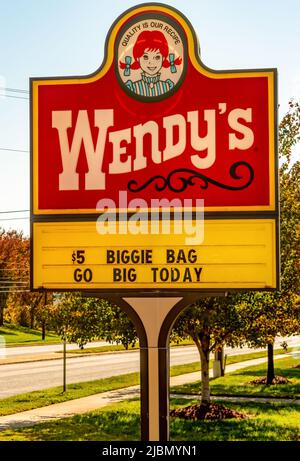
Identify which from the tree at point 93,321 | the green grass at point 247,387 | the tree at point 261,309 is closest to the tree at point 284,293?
the tree at point 261,309

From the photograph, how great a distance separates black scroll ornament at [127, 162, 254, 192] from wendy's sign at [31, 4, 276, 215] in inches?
0.5

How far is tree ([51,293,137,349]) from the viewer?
1797 centimetres

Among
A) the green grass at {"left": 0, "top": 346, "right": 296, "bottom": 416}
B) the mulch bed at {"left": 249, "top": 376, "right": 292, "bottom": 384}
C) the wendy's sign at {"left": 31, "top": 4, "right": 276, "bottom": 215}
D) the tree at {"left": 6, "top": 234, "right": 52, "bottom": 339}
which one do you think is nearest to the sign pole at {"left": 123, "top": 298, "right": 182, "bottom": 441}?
the wendy's sign at {"left": 31, "top": 4, "right": 276, "bottom": 215}

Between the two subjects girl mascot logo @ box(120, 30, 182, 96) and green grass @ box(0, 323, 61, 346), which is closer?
girl mascot logo @ box(120, 30, 182, 96)

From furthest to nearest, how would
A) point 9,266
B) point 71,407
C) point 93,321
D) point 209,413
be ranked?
point 9,266
point 71,407
point 209,413
point 93,321

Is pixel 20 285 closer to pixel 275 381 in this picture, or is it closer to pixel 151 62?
pixel 275 381

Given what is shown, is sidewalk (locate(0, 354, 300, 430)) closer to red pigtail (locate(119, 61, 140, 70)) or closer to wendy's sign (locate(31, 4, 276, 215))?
wendy's sign (locate(31, 4, 276, 215))

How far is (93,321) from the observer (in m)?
18.3

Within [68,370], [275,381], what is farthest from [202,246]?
[68,370]

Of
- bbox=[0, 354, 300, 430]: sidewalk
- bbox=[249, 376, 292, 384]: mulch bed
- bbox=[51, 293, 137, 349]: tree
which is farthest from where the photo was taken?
bbox=[249, 376, 292, 384]: mulch bed

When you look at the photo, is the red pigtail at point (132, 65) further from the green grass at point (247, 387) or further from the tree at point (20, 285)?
the tree at point (20, 285)

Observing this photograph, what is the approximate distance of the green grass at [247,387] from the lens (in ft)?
82.0

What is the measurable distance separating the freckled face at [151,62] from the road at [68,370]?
19.0 m

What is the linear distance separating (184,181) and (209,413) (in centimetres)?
1163
